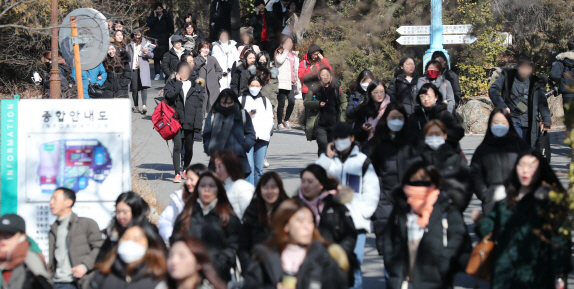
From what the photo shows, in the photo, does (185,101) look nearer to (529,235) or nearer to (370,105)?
(370,105)

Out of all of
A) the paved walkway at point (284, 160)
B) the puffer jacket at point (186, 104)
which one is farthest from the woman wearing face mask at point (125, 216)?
the puffer jacket at point (186, 104)

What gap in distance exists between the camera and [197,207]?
5453 millimetres

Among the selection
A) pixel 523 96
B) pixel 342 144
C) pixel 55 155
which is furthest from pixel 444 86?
pixel 55 155

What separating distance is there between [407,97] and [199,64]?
6.46m

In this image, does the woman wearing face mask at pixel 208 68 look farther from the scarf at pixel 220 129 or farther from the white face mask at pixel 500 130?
the white face mask at pixel 500 130

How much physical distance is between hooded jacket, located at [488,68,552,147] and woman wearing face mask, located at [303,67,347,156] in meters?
1.95

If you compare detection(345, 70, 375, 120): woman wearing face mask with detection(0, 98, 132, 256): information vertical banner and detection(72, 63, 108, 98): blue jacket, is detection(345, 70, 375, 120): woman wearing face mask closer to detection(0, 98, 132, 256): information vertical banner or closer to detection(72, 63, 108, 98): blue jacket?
detection(0, 98, 132, 256): information vertical banner

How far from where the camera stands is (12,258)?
502 cm

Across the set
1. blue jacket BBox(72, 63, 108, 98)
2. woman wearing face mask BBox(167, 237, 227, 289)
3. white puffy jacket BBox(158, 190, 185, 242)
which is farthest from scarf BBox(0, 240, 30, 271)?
blue jacket BBox(72, 63, 108, 98)

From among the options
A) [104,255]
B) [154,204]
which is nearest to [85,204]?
[104,255]

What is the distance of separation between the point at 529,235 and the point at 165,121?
21.9 ft

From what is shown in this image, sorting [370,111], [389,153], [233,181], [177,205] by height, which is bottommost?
[177,205]

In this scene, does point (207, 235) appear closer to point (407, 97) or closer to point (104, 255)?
point (104, 255)

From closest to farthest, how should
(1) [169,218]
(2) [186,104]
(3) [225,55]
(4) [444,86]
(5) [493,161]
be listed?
(1) [169,218], (5) [493,161], (4) [444,86], (2) [186,104], (3) [225,55]
